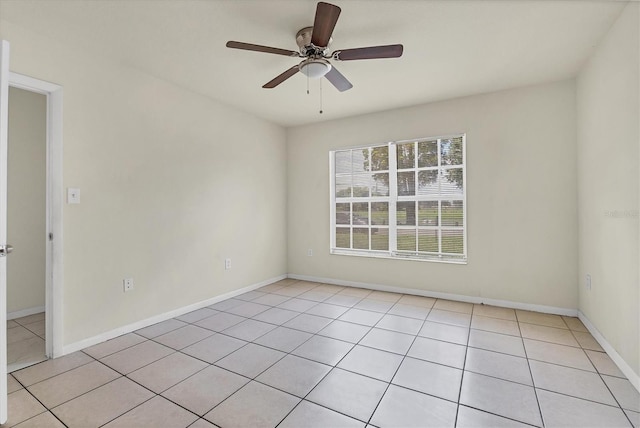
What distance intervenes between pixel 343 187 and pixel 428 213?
134 centimetres

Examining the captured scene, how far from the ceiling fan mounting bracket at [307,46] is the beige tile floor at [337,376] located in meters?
2.32

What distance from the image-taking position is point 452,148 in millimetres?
3670

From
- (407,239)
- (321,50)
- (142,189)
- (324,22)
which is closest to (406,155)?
(407,239)

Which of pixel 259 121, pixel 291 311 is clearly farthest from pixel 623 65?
pixel 259 121

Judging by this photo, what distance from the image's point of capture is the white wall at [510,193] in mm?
3068

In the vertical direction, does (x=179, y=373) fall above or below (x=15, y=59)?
below

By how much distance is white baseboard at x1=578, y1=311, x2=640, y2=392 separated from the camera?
72.6 inches

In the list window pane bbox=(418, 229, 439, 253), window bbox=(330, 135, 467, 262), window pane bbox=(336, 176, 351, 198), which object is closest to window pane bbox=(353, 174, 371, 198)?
window bbox=(330, 135, 467, 262)

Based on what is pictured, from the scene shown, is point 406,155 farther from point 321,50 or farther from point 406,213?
point 321,50

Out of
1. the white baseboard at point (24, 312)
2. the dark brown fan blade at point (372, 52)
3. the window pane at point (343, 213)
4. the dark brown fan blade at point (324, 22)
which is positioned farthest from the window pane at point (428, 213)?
the white baseboard at point (24, 312)

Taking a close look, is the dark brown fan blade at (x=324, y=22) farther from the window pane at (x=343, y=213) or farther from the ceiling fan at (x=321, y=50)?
the window pane at (x=343, y=213)

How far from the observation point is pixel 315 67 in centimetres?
228

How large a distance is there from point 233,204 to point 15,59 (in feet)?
7.52

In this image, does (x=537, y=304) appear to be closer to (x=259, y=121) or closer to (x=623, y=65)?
(x=623, y=65)
